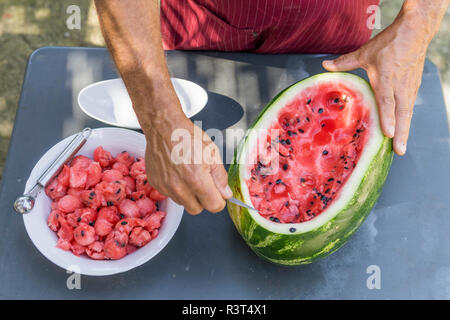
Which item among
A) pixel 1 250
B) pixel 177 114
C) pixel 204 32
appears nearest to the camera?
pixel 177 114

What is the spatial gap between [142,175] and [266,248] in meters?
0.44

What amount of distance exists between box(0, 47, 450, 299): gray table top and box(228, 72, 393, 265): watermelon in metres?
0.14

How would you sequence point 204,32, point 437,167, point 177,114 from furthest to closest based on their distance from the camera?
point 204,32
point 437,167
point 177,114

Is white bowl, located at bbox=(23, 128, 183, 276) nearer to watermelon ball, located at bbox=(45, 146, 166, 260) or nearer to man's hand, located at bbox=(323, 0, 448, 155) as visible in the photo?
watermelon ball, located at bbox=(45, 146, 166, 260)

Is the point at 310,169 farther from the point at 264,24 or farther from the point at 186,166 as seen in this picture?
the point at 264,24

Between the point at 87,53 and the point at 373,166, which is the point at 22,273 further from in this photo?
the point at 373,166

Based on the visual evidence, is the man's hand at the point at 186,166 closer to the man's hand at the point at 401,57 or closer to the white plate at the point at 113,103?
the white plate at the point at 113,103

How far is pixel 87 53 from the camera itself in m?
1.69

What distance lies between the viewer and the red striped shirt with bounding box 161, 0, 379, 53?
1629 millimetres

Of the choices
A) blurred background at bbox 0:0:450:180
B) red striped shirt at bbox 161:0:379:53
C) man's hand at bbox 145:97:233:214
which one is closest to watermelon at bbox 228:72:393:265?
man's hand at bbox 145:97:233:214

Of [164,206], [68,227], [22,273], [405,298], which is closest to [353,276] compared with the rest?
[405,298]

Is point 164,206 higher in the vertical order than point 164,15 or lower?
lower

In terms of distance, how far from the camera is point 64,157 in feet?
4.33

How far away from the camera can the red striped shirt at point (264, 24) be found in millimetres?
1629
